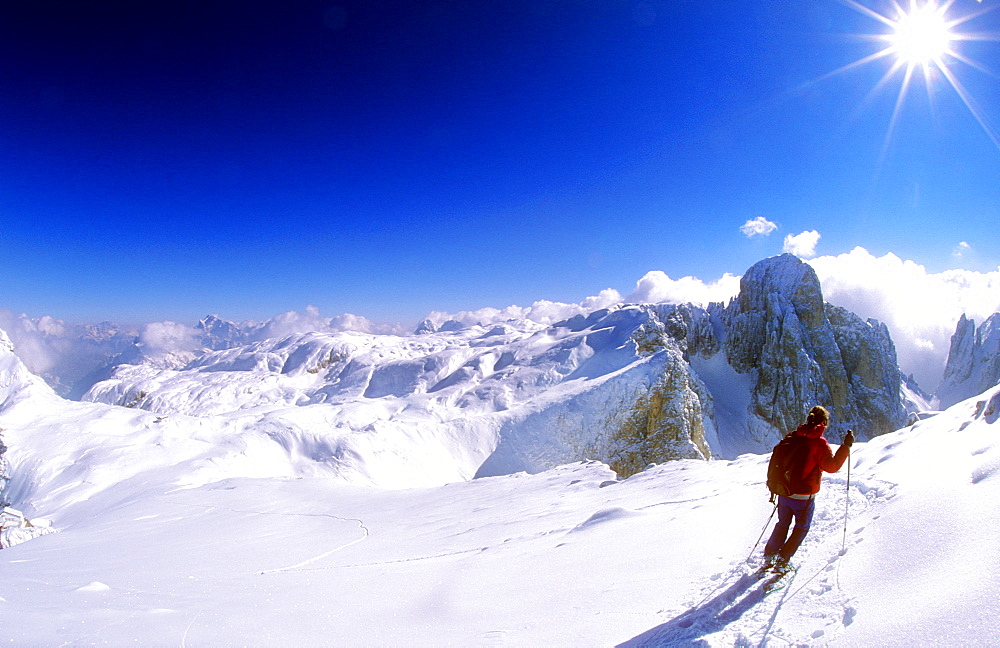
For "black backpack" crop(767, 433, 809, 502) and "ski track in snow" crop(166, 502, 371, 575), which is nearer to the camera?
"black backpack" crop(767, 433, 809, 502)

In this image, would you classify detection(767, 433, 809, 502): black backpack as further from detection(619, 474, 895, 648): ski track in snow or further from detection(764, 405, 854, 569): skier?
detection(619, 474, 895, 648): ski track in snow

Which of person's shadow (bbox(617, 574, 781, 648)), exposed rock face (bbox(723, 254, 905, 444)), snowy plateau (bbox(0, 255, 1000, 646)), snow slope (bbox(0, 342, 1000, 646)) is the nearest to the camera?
snow slope (bbox(0, 342, 1000, 646))

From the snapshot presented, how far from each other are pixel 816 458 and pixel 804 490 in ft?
1.56

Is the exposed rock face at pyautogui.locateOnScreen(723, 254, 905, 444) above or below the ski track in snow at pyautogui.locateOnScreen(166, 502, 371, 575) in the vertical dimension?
above

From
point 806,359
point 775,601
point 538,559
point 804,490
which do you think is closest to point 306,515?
point 538,559

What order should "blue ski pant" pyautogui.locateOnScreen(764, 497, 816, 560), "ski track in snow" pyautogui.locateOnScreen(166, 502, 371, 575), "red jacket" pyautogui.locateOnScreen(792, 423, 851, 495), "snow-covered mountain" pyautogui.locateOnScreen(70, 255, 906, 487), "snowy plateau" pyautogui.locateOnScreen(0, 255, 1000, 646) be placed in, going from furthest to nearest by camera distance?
"snow-covered mountain" pyautogui.locateOnScreen(70, 255, 906, 487)
"ski track in snow" pyautogui.locateOnScreen(166, 502, 371, 575)
"red jacket" pyautogui.locateOnScreen(792, 423, 851, 495)
"blue ski pant" pyautogui.locateOnScreen(764, 497, 816, 560)
"snowy plateau" pyautogui.locateOnScreen(0, 255, 1000, 646)

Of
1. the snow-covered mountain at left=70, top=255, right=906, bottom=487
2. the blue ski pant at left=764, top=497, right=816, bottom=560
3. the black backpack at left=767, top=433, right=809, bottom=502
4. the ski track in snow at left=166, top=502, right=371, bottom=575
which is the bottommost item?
the ski track in snow at left=166, top=502, right=371, bottom=575

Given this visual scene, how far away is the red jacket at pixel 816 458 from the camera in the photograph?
5.58m

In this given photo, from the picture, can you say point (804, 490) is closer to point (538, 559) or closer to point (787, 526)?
point (787, 526)

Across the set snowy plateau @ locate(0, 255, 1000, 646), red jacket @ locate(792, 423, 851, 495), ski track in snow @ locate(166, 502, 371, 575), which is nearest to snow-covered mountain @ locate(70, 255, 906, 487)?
snowy plateau @ locate(0, 255, 1000, 646)

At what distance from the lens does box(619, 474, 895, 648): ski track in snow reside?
3877 millimetres

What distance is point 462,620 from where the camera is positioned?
216 inches

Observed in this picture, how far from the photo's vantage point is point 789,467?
5680 millimetres

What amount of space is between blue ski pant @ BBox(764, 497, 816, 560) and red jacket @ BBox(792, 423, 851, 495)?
18 cm
